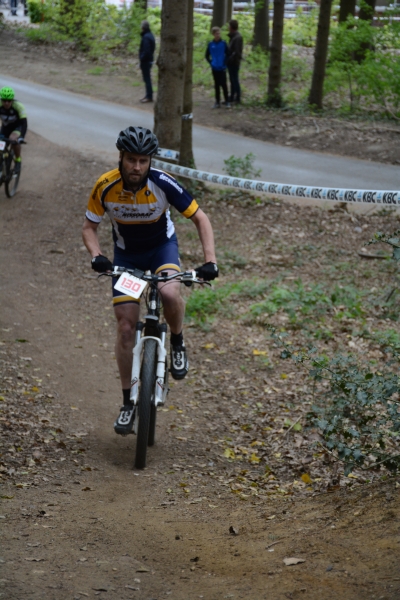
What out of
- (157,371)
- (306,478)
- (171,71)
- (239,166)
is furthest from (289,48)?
(306,478)

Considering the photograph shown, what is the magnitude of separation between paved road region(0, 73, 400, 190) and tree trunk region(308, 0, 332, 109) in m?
3.34

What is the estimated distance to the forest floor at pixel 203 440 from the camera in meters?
3.70

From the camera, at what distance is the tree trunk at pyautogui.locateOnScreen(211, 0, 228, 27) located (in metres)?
28.4

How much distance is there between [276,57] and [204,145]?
4.97 m

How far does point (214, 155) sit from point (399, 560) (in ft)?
46.6

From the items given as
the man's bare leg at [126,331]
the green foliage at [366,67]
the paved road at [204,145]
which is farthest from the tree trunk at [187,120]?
the man's bare leg at [126,331]

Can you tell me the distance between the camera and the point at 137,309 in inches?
218

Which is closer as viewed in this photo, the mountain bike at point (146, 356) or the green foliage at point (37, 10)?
the mountain bike at point (146, 356)

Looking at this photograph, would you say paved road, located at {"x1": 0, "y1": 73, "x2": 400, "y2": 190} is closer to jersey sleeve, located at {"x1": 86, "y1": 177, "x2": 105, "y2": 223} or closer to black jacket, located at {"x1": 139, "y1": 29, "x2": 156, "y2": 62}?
black jacket, located at {"x1": 139, "y1": 29, "x2": 156, "y2": 62}

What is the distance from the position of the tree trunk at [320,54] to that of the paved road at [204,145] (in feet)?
11.0

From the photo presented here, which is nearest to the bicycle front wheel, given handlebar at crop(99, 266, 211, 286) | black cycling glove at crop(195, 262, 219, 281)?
handlebar at crop(99, 266, 211, 286)

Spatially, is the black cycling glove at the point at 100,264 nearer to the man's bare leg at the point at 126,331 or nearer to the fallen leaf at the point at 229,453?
the man's bare leg at the point at 126,331

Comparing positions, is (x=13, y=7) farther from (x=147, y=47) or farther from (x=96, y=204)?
(x=96, y=204)

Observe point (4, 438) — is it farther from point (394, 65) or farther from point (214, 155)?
point (394, 65)
